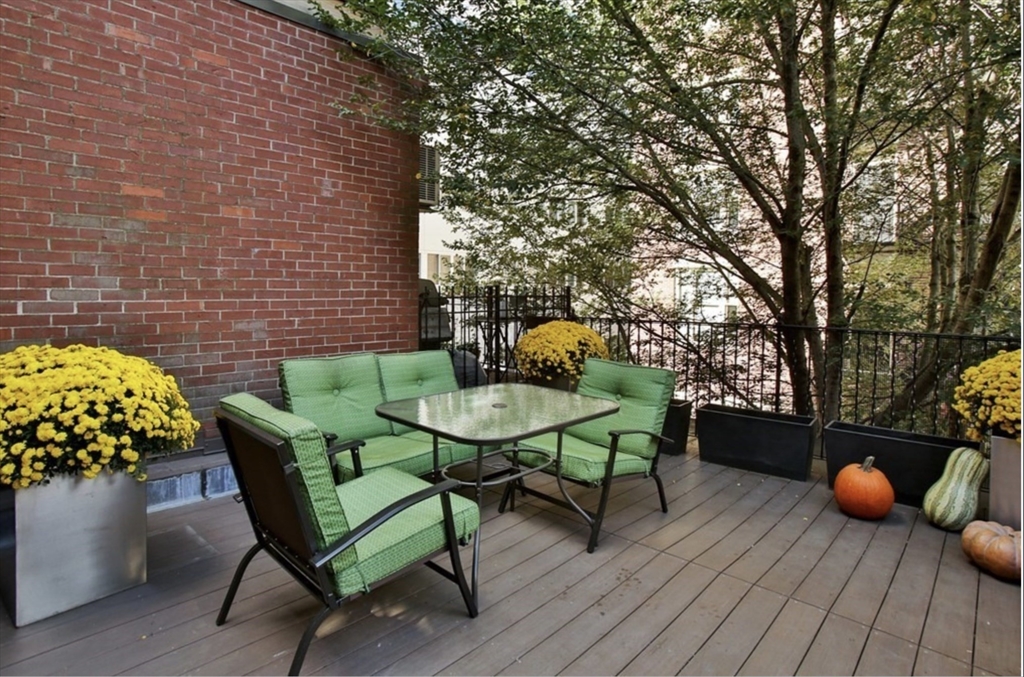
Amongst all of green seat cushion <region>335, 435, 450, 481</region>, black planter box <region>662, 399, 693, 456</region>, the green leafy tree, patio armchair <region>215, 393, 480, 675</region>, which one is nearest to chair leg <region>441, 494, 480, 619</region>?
patio armchair <region>215, 393, 480, 675</region>

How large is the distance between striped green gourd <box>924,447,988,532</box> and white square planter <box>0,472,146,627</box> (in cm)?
405

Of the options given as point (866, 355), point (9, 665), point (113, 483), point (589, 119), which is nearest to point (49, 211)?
point (113, 483)

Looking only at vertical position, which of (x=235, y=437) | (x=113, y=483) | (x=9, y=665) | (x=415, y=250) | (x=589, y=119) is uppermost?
(x=589, y=119)

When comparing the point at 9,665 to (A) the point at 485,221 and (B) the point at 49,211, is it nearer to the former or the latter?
(B) the point at 49,211

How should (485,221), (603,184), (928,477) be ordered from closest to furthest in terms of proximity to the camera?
(928,477) < (603,184) < (485,221)

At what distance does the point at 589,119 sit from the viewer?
4328 millimetres

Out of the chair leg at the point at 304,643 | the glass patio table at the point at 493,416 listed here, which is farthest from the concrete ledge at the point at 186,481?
the chair leg at the point at 304,643

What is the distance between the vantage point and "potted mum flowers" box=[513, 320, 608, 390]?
448 cm

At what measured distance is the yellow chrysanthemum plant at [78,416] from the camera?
2.06 meters

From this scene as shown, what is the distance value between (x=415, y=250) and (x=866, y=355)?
4.26 m

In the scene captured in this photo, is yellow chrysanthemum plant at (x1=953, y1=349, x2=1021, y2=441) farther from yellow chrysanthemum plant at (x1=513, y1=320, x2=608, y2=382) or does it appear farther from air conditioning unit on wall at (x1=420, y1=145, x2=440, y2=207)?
air conditioning unit on wall at (x1=420, y1=145, x2=440, y2=207)

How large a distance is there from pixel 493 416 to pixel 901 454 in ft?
8.41

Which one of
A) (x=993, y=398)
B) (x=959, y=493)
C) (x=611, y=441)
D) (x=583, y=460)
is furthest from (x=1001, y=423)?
(x=583, y=460)

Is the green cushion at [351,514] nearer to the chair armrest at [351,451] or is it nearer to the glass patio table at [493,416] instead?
the glass patio table at [493,416]
